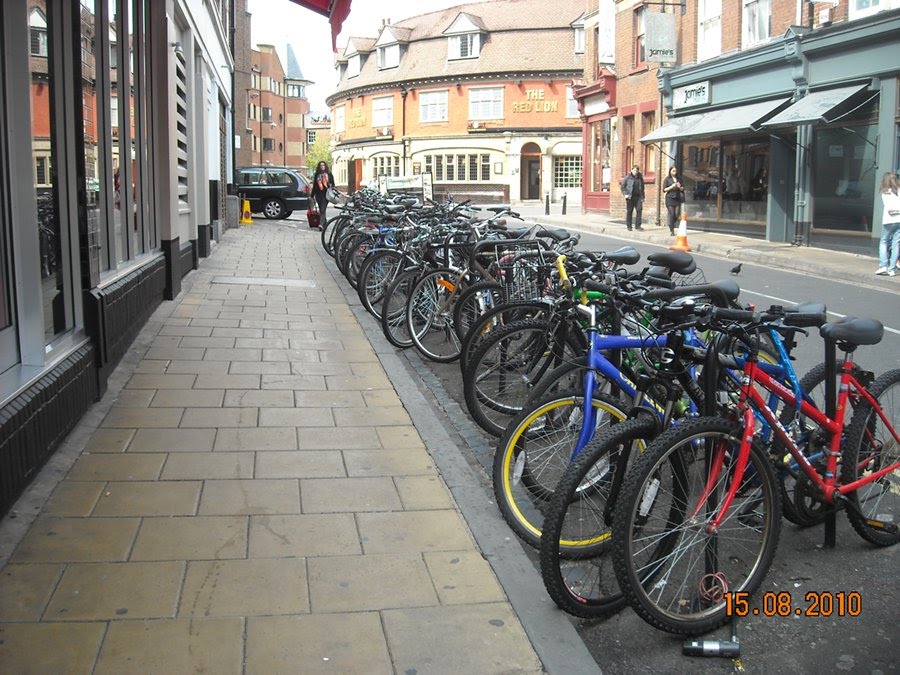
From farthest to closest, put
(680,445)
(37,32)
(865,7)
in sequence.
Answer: (865,7), (37,32), (680,445)

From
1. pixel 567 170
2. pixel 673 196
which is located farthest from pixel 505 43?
pixel 673 196

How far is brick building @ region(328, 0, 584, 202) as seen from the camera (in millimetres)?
60562

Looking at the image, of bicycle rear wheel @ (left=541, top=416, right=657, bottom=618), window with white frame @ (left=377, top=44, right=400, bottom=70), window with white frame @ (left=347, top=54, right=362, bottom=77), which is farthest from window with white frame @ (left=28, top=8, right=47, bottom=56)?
window with white frame @ (left=347, top=54, right=362, bottom=77)

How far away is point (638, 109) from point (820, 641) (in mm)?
28366

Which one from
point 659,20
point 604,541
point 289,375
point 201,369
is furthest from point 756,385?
point 659,20

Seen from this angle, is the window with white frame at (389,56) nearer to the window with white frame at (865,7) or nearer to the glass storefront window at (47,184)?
the window with white frame at (865,7)

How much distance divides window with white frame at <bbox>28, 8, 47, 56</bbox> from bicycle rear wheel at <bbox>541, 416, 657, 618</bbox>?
3.47 meters

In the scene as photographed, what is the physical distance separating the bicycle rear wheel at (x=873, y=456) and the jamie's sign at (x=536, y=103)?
5851cm

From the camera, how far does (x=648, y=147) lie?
30016mm

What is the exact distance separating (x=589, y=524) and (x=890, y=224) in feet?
45.0

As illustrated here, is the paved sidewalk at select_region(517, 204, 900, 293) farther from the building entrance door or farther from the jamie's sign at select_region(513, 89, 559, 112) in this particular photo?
the jamie's sign at select_region(513, 89, 559, 112)

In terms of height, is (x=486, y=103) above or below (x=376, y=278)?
above

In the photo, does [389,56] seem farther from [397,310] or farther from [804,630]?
[804,630]

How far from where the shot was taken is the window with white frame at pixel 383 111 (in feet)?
221
